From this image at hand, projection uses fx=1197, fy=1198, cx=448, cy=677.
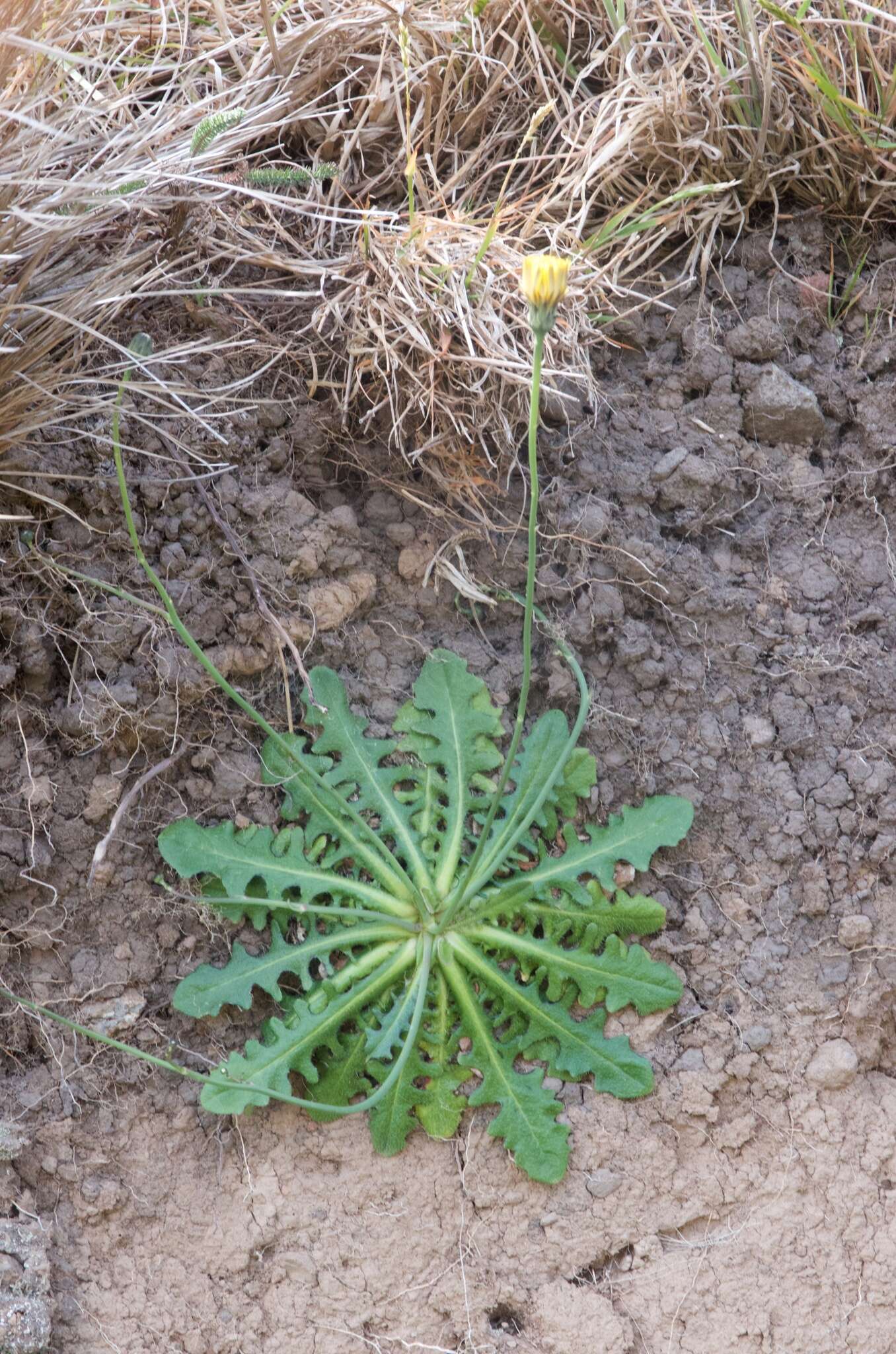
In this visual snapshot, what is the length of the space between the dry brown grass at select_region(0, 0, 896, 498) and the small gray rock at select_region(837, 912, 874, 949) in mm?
1143

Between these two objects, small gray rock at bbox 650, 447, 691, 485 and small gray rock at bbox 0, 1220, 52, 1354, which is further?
small gray rock at bbox 650, 447, 691, 485

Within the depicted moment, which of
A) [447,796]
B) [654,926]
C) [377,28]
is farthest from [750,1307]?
[377,28]

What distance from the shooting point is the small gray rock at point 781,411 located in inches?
98.3

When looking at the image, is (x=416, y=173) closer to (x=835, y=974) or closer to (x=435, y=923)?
(x=435, y=923)

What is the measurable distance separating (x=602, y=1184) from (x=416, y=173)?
2.01 metres

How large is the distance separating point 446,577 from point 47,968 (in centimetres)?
107

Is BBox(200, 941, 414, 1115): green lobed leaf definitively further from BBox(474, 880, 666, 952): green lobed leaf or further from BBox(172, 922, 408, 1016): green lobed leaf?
BBox(474, 880, 666, 952): green lobed leaf

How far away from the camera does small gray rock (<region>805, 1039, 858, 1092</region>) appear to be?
2.24 meters

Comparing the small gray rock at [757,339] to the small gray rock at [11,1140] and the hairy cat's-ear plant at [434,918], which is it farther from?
the small gray rock at [11,1140]

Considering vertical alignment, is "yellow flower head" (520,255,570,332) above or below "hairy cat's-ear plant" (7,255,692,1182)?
above

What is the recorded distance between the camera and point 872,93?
2523 mm

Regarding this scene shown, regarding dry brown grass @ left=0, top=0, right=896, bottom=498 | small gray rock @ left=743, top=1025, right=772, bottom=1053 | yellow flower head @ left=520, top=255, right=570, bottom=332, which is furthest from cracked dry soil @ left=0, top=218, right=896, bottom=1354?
yellow flower head @ left=520, top=255, right=570, bottom=332

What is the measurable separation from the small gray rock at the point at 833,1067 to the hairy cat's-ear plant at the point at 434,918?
308 millimetres

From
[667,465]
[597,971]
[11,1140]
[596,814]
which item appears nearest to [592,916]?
[597,971]
